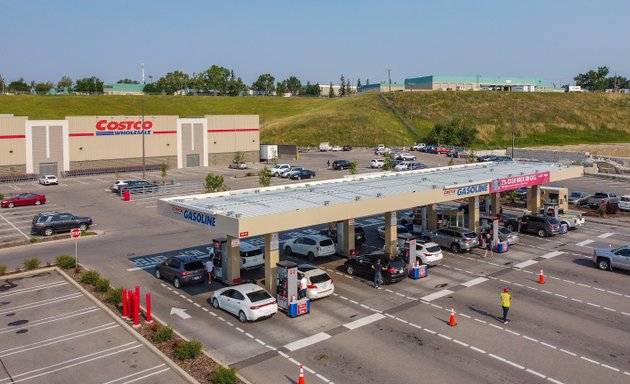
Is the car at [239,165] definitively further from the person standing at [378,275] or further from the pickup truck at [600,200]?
the person standing at [378,275]

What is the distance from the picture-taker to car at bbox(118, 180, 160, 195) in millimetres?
56656

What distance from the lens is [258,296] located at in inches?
882

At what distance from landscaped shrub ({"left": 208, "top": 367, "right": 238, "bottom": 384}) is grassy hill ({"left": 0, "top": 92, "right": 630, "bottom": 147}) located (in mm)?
99709

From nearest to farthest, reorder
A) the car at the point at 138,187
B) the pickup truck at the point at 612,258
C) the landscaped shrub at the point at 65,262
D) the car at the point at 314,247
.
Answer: the pickup truck at the point at 612,258 → the landscaped shrub at the point at 65,262 → the car at the point at 314,247 → the car at the point at 138,187

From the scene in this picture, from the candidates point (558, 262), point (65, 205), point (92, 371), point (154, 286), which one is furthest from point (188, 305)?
point (65, 205)

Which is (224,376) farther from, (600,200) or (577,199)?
(577,199)

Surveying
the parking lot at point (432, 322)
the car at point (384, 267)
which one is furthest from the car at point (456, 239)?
the car at point (384, 267)

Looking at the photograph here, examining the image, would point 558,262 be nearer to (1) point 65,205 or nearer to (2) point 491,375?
(2) point 491,375

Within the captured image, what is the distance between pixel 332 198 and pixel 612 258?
49.6 ft

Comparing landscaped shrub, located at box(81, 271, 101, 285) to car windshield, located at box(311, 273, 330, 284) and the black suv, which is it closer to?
car windshield, located at box(311, 273, 330, 284)

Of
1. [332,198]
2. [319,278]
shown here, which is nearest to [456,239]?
[332,198]

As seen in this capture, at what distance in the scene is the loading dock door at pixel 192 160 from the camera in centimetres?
8125

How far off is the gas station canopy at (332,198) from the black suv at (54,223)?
51.7 ft

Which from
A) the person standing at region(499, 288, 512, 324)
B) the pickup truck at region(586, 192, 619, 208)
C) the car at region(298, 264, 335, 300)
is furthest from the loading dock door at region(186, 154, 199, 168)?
the person standing at region(499, 288, 512, 324)
